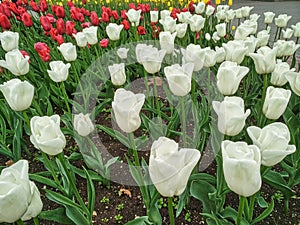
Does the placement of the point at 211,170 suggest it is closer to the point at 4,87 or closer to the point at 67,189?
the point at 67,189

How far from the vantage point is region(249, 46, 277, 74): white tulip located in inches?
58.8

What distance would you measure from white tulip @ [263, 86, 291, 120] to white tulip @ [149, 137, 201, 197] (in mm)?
514

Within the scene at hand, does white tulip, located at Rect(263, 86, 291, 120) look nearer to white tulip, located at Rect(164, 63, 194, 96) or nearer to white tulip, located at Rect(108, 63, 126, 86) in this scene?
white tulip, located at Rect(164, 63, 194, 96)

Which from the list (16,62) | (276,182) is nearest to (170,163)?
(276,182)

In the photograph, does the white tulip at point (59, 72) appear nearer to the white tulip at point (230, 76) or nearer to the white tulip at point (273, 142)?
the white tulip at point (230, 76)

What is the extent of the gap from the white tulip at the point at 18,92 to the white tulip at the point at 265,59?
1.02 meters

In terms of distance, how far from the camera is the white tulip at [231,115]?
1.05 meters

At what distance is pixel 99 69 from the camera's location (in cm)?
266

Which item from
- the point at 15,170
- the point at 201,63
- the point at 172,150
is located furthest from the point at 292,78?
the point at 15,170

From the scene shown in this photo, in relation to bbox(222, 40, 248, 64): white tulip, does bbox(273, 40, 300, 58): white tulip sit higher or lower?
lower

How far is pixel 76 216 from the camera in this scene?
1271 millimetres

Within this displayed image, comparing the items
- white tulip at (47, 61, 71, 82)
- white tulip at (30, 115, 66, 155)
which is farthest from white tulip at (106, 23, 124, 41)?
white tulip at (30, 115, 66, 155)

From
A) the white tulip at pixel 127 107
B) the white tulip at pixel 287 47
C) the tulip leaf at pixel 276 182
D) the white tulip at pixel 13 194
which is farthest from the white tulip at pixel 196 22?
the white tulip at pixel 13 194

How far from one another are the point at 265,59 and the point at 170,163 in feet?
3.08
